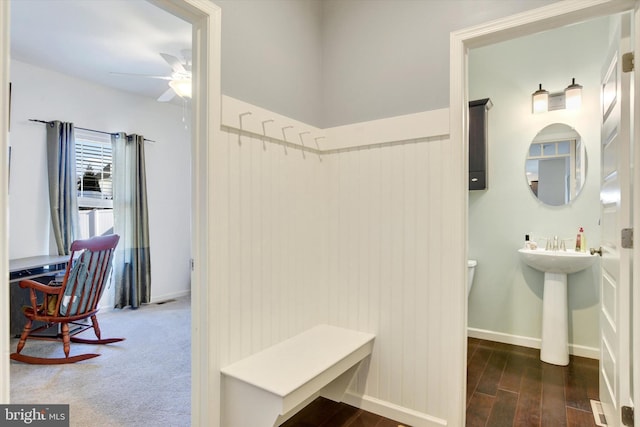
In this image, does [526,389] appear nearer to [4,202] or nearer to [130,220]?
[4,202]

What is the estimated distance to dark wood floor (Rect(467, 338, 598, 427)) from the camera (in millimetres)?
2004

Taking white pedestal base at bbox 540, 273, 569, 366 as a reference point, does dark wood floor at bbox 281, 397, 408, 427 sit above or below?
below

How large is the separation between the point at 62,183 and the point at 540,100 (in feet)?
16.1


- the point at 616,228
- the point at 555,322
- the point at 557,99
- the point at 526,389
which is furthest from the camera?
the point at 557,99

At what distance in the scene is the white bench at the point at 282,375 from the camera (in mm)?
1491

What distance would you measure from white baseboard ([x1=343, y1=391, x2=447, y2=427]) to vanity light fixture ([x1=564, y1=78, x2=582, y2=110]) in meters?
2.75

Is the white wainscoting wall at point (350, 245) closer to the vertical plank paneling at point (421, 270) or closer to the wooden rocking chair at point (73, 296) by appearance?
the vertical plank paneling at point (421, 270)

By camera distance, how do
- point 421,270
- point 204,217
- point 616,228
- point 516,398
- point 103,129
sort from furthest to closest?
point 103,129 → point 516,398 → point 421,270 → point 616,228 → point 204,217

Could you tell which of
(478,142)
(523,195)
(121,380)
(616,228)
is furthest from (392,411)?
(478,142)

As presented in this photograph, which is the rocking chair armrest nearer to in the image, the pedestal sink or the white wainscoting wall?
the white wainscoting wall

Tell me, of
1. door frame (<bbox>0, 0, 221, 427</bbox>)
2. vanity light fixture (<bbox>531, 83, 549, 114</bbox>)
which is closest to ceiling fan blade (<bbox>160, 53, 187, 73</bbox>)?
door frame (<bbox>0, 0, 221, 427</bbox>)

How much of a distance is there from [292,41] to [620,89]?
1798mm

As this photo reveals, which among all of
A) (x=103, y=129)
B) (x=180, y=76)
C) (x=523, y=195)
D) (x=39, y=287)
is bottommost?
(x=39, y=287)

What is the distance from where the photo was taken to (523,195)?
3111mm
